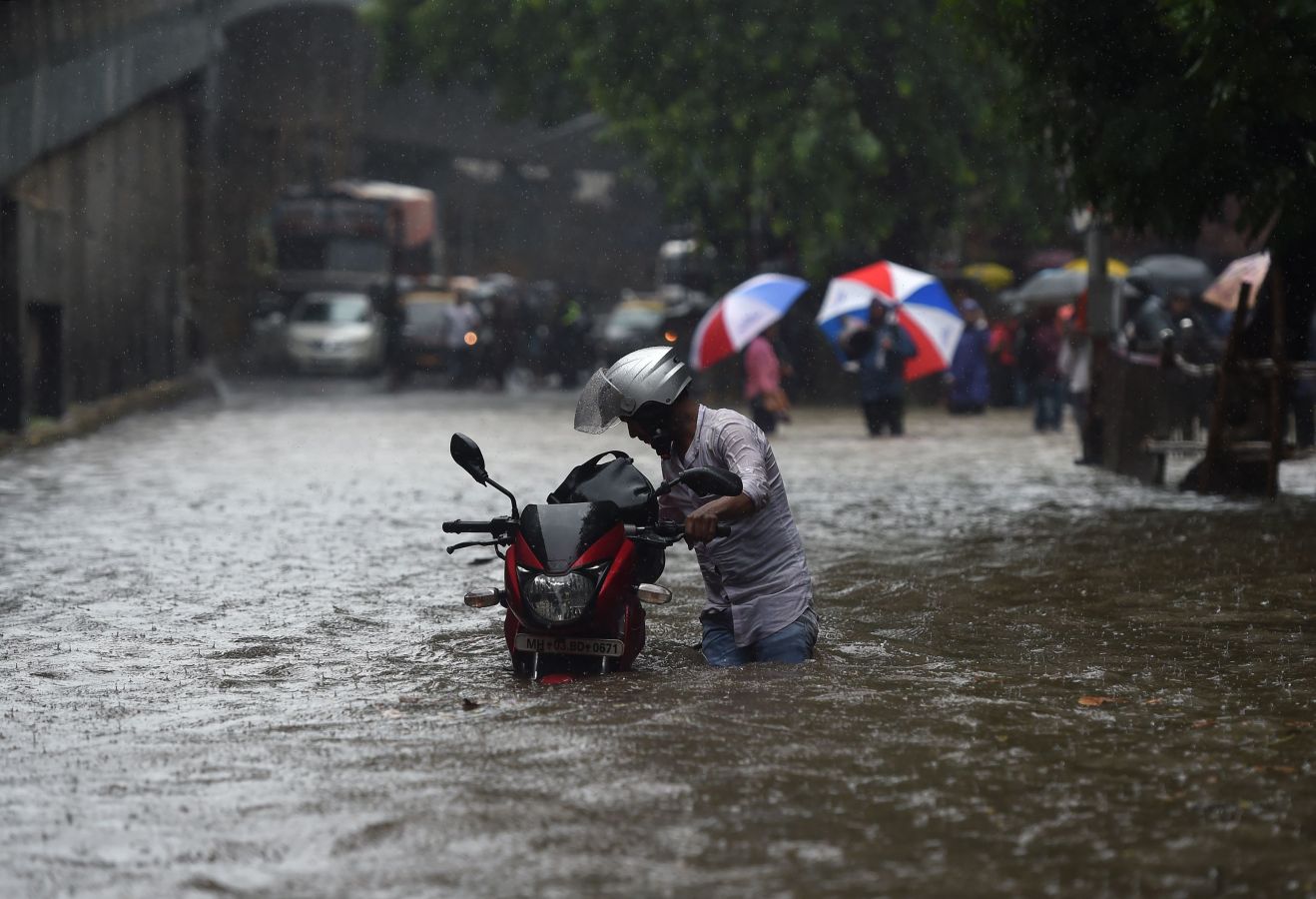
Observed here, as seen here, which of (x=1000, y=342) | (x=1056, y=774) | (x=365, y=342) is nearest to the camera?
(x=1056, y=774)

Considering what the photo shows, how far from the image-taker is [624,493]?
7008 mm

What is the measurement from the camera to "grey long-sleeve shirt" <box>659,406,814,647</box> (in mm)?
7125

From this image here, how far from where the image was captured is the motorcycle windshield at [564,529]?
6832 mm

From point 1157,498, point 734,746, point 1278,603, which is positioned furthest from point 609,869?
point 1157,498

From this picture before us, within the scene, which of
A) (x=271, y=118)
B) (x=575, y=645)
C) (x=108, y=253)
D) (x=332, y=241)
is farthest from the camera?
(x=271, y=118)

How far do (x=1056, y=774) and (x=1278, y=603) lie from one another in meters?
4.44

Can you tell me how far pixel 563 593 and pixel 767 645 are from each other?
2.76ft

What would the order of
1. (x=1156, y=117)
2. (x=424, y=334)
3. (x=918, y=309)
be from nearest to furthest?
(x=1156, y=117) < (x=918, y=309) < (x=424, y=334)

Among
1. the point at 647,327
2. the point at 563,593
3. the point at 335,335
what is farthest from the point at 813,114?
the point at 563,593

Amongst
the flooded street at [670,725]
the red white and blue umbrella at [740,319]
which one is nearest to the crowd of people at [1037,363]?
the red white and blue umbrella at [740,319]

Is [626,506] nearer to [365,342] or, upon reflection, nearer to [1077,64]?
[1077,64]

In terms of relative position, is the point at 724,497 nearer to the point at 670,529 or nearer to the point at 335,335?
the point at 670,529

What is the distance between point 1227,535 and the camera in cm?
1296

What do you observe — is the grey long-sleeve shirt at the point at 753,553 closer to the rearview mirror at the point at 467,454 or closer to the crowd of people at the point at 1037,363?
the rearview mirror at the point at 467,454
